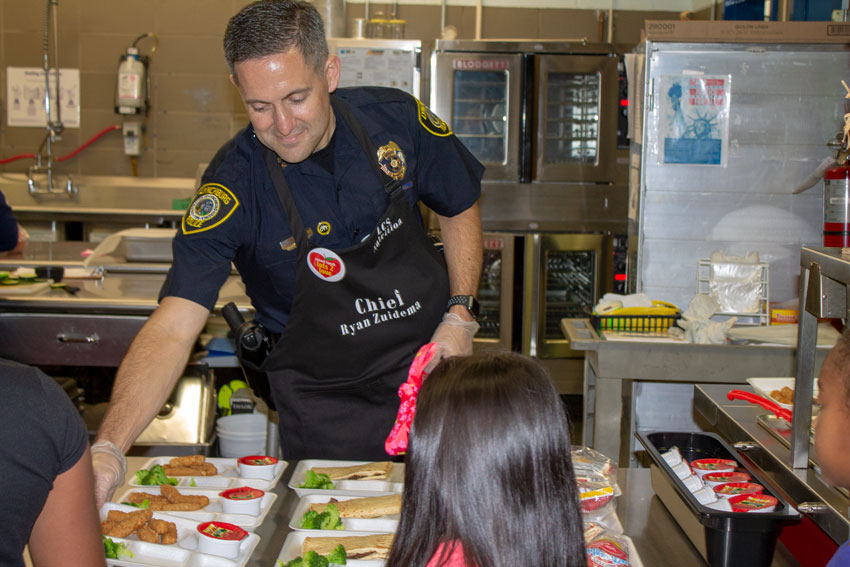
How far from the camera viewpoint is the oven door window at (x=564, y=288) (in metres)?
5.50

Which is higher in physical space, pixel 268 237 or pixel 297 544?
pixel 268 237

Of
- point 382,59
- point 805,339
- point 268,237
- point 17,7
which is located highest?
point 17,7

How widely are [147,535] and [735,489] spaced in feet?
3.46

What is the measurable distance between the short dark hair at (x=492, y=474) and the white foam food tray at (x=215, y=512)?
0.64 meters

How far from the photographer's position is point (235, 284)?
3693 mm

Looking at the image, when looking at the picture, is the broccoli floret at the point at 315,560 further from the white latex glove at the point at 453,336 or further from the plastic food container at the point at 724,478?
the plastic food container at the point at 724,478

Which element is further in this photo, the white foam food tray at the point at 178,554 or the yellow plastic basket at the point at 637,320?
the yellow plastic basket at the point at 637,320

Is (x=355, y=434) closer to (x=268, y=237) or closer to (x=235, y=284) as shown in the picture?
(x=268, y=237)

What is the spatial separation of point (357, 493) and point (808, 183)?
8.07 feet

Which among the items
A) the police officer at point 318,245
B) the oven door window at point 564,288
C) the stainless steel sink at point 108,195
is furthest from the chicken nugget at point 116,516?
the stainless steel sink at point 108,195

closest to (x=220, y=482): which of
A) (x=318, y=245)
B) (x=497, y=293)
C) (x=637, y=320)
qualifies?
(x=318, y=245)

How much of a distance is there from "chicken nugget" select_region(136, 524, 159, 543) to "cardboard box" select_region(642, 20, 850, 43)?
268 centimetres

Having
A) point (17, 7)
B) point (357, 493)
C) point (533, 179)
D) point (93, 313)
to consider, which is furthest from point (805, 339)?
point (17, 7)

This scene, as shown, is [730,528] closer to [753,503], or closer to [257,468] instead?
[753,503]
